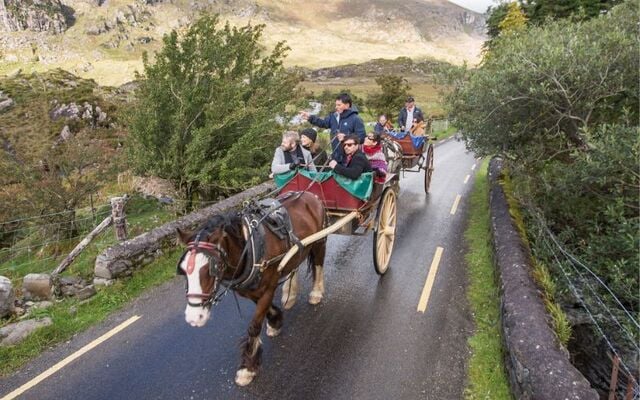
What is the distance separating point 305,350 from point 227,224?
206cm

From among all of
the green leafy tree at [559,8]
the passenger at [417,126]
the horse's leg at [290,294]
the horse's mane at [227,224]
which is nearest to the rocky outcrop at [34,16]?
the green leafy tree at [559,8]

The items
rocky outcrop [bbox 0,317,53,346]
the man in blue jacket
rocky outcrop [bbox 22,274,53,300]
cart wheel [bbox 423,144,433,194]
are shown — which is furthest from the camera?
A: cart wheel [bbox 423,144,433,194]

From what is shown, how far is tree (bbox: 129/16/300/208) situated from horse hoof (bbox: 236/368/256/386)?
19.0ft

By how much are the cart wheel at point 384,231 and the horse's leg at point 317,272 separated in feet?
3.30

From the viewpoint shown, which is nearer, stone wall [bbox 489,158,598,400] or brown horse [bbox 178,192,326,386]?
brown horse [bbox 178,192,326,386]

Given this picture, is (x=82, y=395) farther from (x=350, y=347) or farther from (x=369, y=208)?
(x=369, y=208)

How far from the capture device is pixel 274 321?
506cm

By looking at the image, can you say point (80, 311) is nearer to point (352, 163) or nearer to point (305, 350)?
point (305, 350)

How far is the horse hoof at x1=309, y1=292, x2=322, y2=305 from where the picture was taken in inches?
235

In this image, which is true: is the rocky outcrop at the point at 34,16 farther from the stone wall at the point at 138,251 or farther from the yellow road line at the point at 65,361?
the yellow road line at the point at 65,361

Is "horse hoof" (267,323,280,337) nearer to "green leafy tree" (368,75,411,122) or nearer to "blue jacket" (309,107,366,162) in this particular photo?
"blue jacket" (309,107,366,162)

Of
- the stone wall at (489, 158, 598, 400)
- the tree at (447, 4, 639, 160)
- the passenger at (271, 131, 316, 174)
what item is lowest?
the stone wall at (489, 158, 598, 400)

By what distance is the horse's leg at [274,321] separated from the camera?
4988 mm

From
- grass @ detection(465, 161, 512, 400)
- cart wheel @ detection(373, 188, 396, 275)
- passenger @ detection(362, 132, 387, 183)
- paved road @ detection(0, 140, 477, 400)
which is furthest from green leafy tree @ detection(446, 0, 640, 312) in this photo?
cart wheel @ detection(373, 188, 396, 275)
